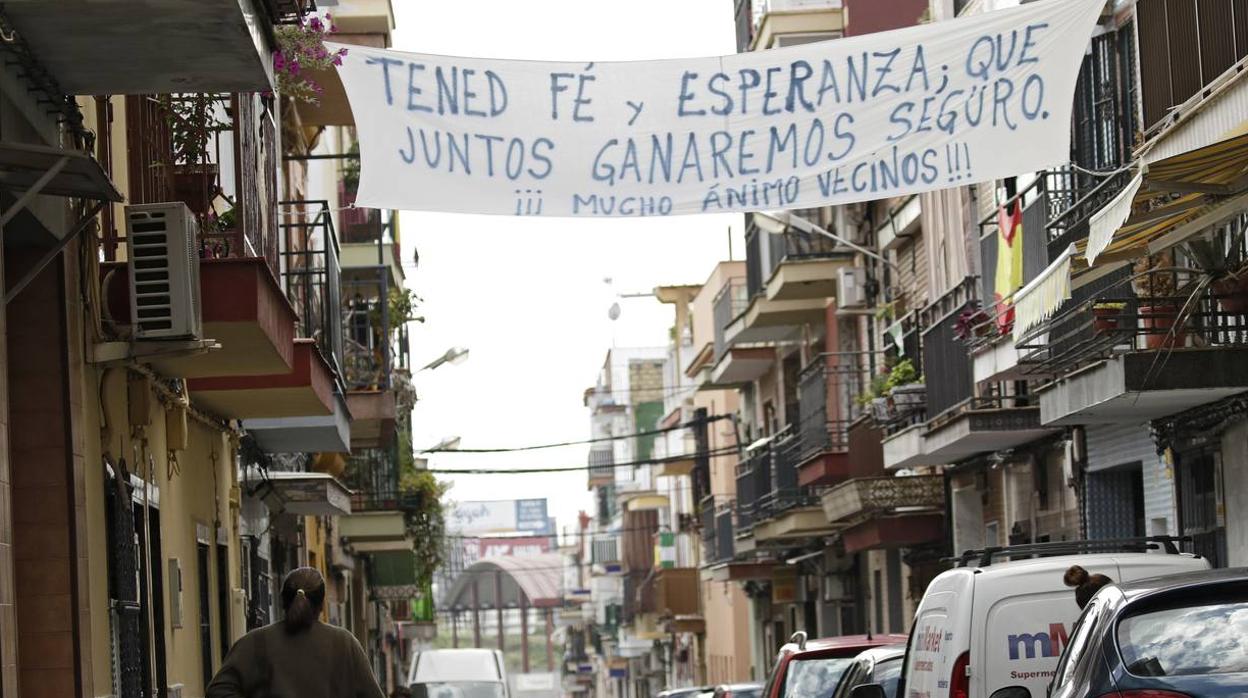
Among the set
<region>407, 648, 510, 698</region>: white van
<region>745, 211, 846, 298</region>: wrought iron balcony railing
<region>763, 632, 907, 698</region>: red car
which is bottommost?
<region>407, 648, 510, 698</region>: white van

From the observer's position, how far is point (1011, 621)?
11.0 metres

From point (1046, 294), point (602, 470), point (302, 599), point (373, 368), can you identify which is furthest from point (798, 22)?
point (602, 470)

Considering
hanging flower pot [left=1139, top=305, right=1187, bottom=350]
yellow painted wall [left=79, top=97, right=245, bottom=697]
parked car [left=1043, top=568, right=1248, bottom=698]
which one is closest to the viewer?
parked car [left=1043, top=568, right=1248, bottom=698]

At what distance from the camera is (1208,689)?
7.27m

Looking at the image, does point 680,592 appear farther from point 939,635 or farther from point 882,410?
point 939,635

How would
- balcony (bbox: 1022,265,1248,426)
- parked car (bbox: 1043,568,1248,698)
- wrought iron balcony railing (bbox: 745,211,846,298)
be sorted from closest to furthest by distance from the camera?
parked car (bbox: 1043,568,1248,698)
balcony (bbox: 1022,265,1248,426)
wrought iron balcony railing (bbox: 745,211,846,298)

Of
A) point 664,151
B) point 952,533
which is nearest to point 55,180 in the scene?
point 664,151

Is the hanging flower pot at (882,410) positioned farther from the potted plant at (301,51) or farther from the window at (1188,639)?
the window at (1188,639)

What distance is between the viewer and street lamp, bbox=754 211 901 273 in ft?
104

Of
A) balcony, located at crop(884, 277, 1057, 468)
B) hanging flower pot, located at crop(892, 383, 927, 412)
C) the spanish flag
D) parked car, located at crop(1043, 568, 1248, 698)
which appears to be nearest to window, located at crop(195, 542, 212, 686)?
the spanish flag

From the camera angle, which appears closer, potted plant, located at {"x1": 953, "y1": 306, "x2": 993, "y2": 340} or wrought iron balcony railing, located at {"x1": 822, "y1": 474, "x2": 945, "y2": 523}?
potted plant, located at {"x1": 953, "y1": 306, "x2": 993, "y2": 340}

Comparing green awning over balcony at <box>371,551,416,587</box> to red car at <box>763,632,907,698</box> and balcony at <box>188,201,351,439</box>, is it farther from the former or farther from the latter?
red car at <box>763,632,907,698</box>

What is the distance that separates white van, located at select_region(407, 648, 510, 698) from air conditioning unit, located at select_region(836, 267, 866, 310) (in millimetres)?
7951

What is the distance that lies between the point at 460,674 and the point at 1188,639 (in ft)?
71.0
